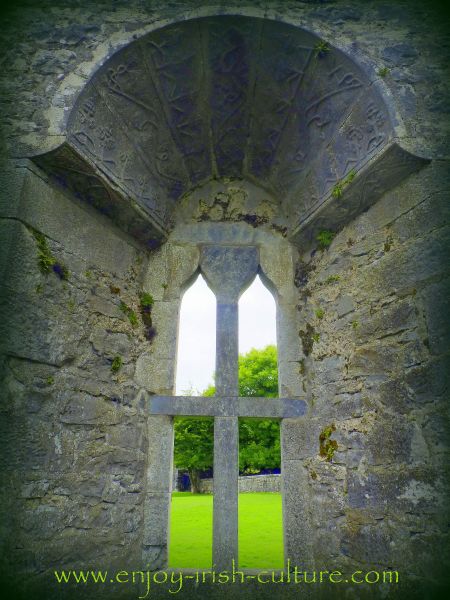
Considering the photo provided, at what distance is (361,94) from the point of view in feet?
10.0

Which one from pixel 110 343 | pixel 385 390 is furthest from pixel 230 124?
pixel 385 390

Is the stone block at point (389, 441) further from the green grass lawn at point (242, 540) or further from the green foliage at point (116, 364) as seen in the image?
the green foliage at point (116, 364)

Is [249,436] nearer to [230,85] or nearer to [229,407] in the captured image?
[229,407]

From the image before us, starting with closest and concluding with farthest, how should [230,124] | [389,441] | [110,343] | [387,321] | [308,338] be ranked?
[389,441] → [387,321] → [110,343] → [308,338] → [230,124]

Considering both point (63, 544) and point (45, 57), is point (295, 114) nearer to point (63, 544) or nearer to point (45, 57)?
point (45, 57)

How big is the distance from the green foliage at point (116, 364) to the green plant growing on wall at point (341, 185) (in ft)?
7.61

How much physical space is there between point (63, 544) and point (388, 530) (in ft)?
7.10

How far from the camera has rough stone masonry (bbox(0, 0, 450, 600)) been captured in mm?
2463

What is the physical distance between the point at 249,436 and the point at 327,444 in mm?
13593

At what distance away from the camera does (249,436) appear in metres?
16.0

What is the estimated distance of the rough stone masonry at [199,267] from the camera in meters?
2.46

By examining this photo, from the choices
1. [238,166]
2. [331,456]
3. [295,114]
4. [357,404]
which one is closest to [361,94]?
[295,114]

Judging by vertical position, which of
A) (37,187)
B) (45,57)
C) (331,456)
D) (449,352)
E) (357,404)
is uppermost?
(45,57)

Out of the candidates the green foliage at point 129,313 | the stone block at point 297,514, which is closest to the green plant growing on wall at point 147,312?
the green foliage at point 129,313
